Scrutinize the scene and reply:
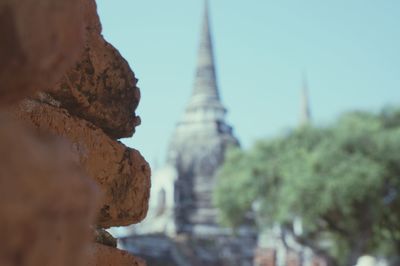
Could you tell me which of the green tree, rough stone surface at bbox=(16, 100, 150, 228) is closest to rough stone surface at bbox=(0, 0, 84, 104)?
rough stone surface at bbox=(16, 100, 150, 228)

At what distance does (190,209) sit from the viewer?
1096 inches

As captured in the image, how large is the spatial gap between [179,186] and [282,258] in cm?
676

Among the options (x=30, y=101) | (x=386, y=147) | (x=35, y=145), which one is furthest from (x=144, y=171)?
(x=386, y=147)

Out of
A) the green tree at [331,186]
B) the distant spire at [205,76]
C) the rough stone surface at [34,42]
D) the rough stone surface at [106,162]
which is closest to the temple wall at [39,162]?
the rough stone surface at [34,42]

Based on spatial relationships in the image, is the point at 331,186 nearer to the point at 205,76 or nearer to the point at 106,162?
the point at 205,76

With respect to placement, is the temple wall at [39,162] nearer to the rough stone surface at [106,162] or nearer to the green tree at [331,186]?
the rough stone surface at [106,162]

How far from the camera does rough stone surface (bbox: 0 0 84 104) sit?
0.69m

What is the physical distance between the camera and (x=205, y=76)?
33625 mm

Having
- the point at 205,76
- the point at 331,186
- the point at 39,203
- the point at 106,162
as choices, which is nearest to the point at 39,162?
the point at 39,203

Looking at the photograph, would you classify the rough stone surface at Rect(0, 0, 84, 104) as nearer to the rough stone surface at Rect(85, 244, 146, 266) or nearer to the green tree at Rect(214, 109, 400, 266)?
the rough stone surface at Rect(85, 244, 146, 266)

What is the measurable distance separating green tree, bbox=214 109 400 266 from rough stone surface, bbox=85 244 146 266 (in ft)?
57.0

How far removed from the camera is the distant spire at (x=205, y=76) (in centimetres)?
3212

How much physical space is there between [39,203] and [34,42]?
7.0 inches

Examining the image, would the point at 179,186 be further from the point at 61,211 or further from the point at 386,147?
the point at 61,211
